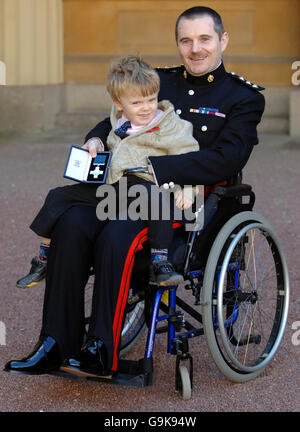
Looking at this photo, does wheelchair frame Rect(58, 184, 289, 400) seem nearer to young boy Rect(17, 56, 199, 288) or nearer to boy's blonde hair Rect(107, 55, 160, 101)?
young boy Rect(17, 56, 199, 288)

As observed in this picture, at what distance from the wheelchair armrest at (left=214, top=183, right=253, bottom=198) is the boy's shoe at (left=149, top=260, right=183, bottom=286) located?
419 mm

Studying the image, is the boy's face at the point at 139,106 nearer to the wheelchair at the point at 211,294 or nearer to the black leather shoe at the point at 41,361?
the wheelchair at the point at 211,294

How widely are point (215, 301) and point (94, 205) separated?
0.65 meters

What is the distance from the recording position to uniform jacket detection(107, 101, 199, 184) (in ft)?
10.8

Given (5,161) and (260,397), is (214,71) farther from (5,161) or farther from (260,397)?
(5,161)

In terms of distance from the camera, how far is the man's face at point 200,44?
348 centimetres

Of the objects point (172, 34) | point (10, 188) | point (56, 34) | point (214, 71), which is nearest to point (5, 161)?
point (10, 188)

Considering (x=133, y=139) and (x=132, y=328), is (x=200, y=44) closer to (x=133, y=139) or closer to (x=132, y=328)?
(x=133, y=139)

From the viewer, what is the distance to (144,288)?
328 centimetres

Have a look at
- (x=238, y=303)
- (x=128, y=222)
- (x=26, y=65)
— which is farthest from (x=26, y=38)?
(x=128, y=222)

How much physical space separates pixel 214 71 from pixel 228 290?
99 centimetres

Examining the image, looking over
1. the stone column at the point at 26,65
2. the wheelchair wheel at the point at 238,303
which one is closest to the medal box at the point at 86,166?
the wheelchair wheel at the point at 238,303

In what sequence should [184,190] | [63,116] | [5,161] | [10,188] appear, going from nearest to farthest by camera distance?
[184,190], [10,188], [5,161], [63,116]

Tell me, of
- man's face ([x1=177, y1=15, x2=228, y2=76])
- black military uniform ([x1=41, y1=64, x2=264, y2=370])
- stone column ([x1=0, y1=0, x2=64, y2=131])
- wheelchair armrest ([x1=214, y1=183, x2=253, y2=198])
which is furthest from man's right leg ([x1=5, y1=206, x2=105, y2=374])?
stone column ([x1=0, y1=0, x2=64, y2=131])
